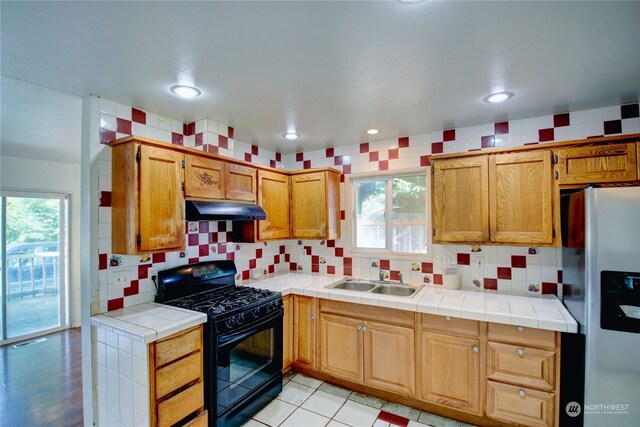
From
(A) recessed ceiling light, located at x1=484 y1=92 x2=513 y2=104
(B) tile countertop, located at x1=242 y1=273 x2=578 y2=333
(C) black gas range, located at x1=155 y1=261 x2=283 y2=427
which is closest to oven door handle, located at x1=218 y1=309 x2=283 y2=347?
(C) black gas range, located at x1=155 y1=261 x2=283 y2=427

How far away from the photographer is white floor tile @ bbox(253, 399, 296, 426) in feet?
7.42

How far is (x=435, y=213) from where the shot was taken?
2600mm

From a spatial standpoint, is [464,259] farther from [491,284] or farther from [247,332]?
[247,332]

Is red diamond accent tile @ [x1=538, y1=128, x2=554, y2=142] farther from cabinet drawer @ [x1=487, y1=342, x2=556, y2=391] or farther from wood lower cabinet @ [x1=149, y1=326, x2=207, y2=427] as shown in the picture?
wood lower cabinet @ [x1=149, y1=326, x2=207, y2=427]

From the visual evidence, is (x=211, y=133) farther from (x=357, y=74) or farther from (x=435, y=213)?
(x=435, y=213)

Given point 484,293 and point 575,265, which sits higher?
point 575,265

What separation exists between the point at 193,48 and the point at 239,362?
205cm

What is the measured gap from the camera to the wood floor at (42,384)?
237 cm

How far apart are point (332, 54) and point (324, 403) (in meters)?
2.54

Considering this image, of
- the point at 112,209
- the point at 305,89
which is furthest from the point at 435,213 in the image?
the point at 112,209

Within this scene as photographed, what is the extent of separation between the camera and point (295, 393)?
2611 mm

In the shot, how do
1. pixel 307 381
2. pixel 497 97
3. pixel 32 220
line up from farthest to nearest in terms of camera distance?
pixel 32 220 < pixel 307 381 < pixel 497 97

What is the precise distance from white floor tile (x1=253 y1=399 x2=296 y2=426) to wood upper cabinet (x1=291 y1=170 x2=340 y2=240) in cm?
152

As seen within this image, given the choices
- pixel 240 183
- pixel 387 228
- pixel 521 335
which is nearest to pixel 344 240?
pixel 387 228
